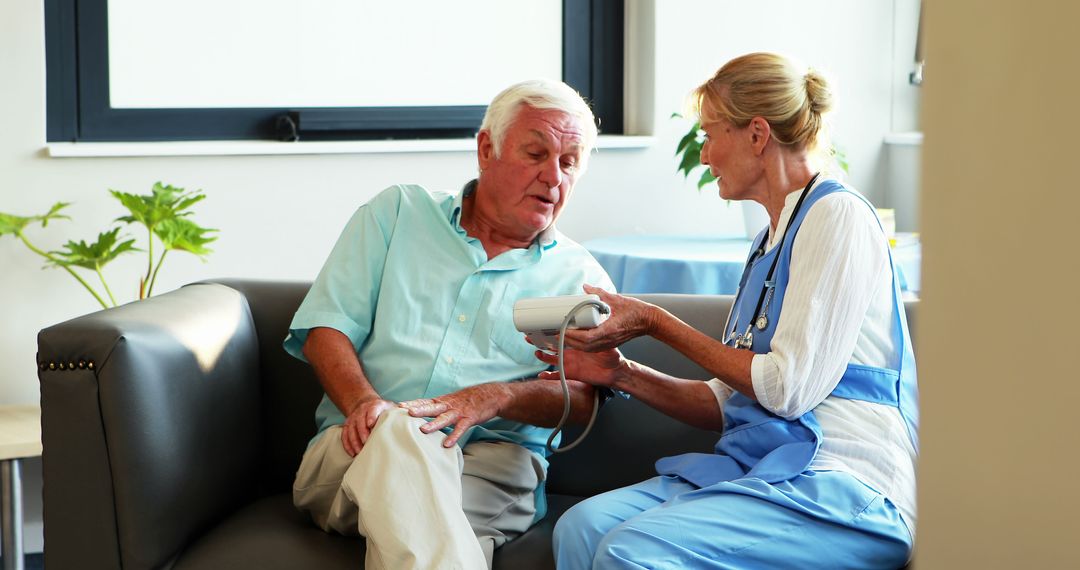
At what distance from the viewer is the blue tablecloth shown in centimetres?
283

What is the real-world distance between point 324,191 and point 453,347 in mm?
1613

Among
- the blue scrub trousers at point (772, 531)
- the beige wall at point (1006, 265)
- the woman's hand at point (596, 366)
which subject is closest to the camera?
the beige wall at point (1006, 265)

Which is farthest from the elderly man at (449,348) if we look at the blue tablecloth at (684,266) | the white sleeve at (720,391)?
the blue tablecloth at (684,266)

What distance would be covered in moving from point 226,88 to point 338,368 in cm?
182

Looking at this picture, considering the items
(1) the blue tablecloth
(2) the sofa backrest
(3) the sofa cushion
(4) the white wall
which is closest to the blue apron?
(3) the sofa cushion

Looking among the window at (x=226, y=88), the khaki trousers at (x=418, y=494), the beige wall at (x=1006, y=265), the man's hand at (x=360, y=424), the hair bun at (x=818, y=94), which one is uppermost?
the window at (x=226, y=88)

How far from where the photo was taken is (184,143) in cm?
331

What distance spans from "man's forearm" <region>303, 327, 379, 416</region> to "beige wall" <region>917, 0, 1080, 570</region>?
161 centimetres

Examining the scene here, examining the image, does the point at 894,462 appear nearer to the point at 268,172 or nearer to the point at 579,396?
A: the point at 579,396

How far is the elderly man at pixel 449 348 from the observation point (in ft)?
5.41

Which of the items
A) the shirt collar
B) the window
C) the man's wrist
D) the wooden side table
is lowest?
the wooden side table

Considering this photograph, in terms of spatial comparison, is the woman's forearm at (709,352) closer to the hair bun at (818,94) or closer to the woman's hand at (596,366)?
the woman's hand at (596,366)

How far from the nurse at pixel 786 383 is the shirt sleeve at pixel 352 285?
0.44 meters

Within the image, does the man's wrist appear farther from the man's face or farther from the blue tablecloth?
the blue tablecloth
